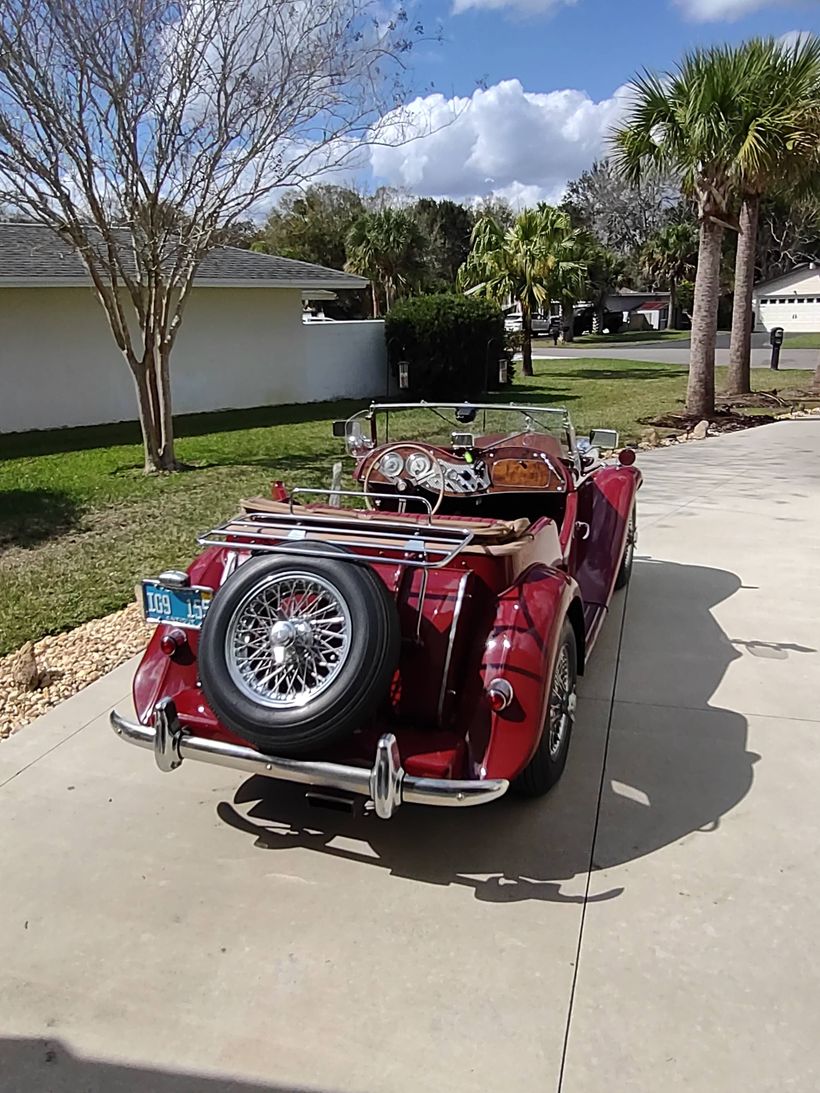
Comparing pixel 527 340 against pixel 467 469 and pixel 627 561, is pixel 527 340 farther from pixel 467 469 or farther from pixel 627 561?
pixel 467 469

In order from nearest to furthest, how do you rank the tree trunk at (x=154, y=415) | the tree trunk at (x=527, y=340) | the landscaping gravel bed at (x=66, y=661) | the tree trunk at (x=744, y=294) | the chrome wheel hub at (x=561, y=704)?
the chrome wheel hub at (x=561, y=704) < the landscaping gravel bed at (x=66, y=661) < the tree trunk at (x=154, y=415) < the tree trunk at (x=744, y=294) < the tree trunk at (x=527, y=340)

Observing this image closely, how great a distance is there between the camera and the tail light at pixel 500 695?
9.75 feet

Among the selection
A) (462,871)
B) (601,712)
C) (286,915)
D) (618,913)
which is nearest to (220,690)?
(286,915)

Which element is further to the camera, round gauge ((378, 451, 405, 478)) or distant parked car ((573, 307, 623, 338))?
distant parked car ((573, 307, 623, 338))

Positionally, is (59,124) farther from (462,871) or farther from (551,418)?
(462,871)

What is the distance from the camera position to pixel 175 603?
333cm

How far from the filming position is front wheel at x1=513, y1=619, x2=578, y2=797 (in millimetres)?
3312

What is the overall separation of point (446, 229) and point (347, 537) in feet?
175

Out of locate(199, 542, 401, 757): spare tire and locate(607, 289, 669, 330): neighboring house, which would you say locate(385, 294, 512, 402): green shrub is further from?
locate(607, 289, 669, 330): neighboring house

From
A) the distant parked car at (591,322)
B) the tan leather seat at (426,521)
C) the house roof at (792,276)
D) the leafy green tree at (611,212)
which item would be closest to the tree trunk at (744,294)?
the tan leather seat at (426,521)

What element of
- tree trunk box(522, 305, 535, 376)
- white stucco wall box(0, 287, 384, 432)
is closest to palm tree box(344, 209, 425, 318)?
tree trunk box(522, 305, 535, 376)

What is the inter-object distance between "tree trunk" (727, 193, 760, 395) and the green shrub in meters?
4.65

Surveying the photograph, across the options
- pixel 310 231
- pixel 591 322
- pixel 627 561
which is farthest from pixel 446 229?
pixel 627 561

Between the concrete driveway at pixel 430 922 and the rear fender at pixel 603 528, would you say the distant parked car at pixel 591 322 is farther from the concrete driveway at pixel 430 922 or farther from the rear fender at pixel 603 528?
the concrete driveway at pixel 430 922
